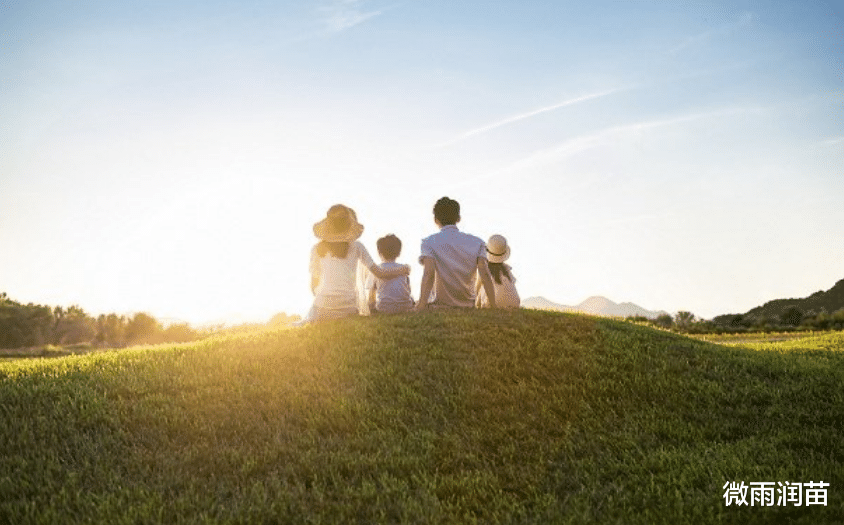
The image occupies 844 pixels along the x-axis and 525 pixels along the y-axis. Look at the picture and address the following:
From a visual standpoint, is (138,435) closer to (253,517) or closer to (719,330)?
(253,517)

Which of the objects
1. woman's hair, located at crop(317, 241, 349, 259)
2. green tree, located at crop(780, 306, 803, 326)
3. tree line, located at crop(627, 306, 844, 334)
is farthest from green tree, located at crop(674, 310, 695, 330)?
woman's hair, located at crop(317, 241, 349, 259)

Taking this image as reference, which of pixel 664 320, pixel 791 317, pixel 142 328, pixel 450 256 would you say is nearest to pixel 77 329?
pixel 142 328

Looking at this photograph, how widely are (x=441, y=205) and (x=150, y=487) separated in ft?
27.2

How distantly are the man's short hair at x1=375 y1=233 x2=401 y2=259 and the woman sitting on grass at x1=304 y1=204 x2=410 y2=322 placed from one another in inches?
19.7

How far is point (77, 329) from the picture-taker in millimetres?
30906

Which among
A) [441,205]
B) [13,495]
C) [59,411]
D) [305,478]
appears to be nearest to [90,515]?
[13,495]

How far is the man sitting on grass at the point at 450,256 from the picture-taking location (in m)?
13.4

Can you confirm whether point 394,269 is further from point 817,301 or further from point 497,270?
point 817,301

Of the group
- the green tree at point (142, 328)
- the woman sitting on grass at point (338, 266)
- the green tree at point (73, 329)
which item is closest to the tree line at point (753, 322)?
the woman sitting on grass at point (338, 266)

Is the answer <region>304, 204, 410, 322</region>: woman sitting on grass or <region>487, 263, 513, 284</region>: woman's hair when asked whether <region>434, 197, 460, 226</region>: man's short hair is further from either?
<region>487, 263, 513, 284</region>: woman's hair

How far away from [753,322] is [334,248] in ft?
114

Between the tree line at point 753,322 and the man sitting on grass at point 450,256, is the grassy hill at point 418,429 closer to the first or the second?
the man sitting on grass at point 450,256

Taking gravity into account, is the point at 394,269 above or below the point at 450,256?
below

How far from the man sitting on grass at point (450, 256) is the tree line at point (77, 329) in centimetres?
1807
